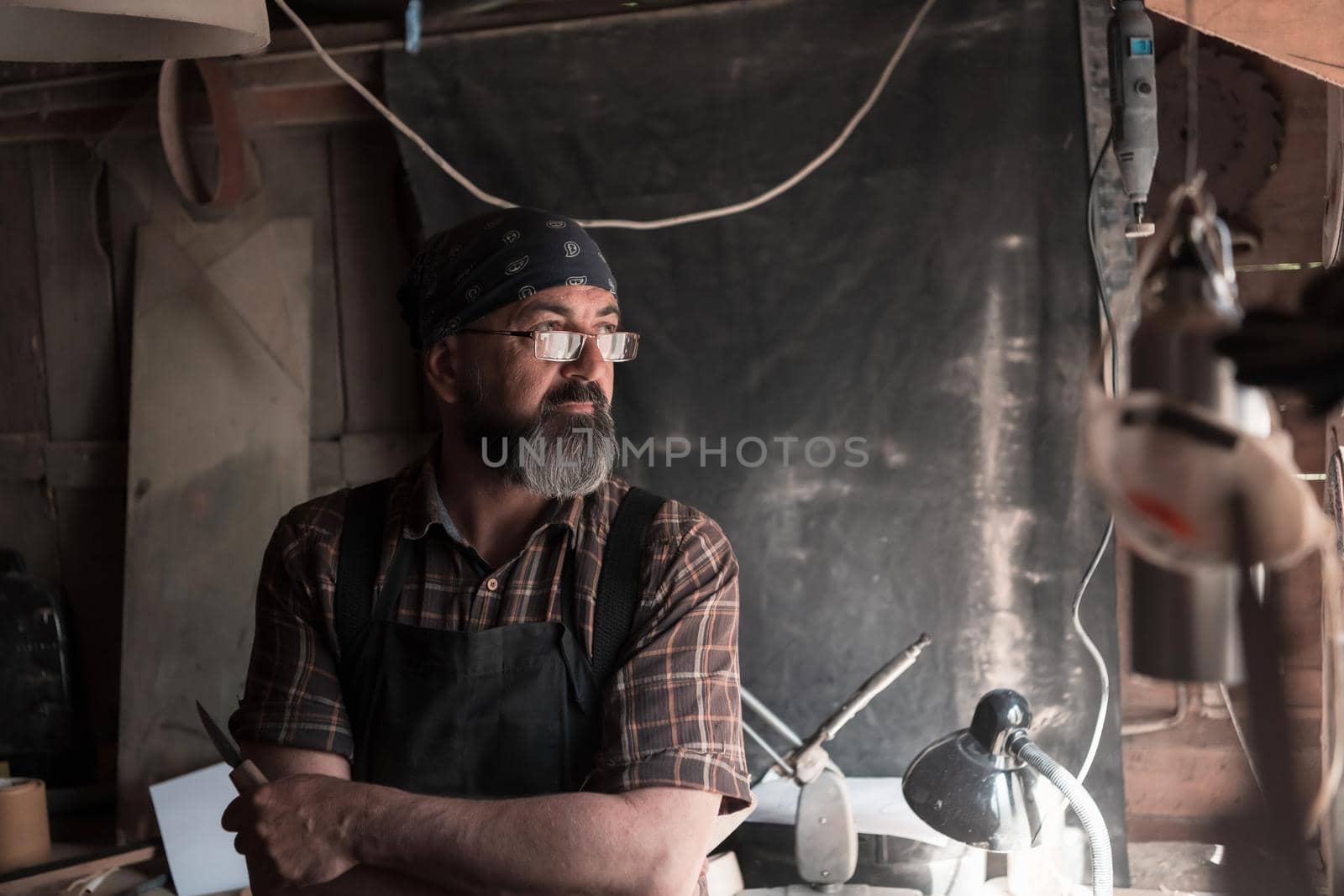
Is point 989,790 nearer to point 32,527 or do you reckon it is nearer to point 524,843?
point 524,843

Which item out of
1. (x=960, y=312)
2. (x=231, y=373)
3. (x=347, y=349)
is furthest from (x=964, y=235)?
(x=231, y=373)

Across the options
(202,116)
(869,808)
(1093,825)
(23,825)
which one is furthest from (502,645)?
(202,116)

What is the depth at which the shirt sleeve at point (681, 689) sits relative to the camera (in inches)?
68.9

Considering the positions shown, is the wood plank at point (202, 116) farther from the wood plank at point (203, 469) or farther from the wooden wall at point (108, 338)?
the wood plank at point (203, 469)

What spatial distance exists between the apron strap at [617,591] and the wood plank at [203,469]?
1479 mm

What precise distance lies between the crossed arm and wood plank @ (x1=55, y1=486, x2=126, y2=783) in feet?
6.30

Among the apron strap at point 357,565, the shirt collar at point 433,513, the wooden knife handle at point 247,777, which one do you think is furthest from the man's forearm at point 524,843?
the shirt collar at point 433,513

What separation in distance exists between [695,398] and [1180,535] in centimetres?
228

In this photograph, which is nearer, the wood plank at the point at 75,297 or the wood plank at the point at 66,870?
the wood plank at the point at 66,870

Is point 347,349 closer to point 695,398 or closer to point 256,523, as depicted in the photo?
point 256,523

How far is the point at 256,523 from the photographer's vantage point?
122 inches

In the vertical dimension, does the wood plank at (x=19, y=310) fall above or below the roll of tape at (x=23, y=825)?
above

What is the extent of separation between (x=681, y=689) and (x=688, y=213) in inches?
55.0

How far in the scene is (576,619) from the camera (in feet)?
6.22
